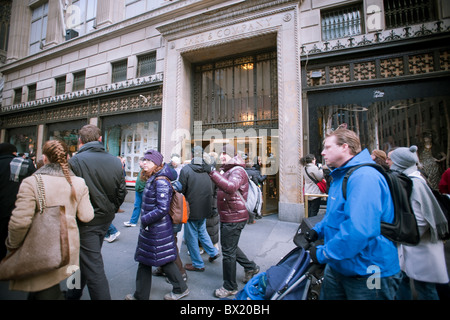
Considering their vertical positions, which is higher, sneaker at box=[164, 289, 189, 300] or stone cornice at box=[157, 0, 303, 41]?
stone cornice at box=[157, 0, 303, 41]

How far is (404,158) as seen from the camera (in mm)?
2646

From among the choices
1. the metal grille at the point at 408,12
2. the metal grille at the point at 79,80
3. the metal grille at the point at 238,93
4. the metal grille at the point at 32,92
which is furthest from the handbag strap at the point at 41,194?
the metal grille at the point at 32,92

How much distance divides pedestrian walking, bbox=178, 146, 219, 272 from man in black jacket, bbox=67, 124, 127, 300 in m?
1.15

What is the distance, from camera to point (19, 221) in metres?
1.78

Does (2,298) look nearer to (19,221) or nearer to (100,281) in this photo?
(100,281)

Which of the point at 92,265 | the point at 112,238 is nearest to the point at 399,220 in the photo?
the point at 92,265

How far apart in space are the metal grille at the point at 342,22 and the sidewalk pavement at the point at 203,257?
6.67m

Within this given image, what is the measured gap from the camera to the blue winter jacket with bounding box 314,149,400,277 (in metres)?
1.50

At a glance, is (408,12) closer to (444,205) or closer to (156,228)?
(444,205)

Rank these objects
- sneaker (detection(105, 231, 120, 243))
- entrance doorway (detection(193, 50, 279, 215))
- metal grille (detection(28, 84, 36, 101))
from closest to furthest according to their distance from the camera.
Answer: sneaker (detection(105, 231, 120, 243)), entrance doorway (detection(193, 50, 279, 215)), metal grille (detection(28, 84, 36, 101))

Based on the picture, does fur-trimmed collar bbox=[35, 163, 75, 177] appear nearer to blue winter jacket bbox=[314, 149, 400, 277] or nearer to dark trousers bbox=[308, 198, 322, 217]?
blue winter jacket bbox=[314, 149, 400, 277]

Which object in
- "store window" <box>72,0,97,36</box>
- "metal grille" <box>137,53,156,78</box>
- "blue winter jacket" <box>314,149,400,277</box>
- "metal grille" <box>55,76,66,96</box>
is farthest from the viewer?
"metal grille" <box>55,76,66,96</box>

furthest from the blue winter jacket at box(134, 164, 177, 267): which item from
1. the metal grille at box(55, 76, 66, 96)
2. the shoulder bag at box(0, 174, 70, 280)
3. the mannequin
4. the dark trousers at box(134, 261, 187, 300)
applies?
the metal grille at box(55, 76, 66, 96)

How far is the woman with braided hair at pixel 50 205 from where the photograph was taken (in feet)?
5.97
